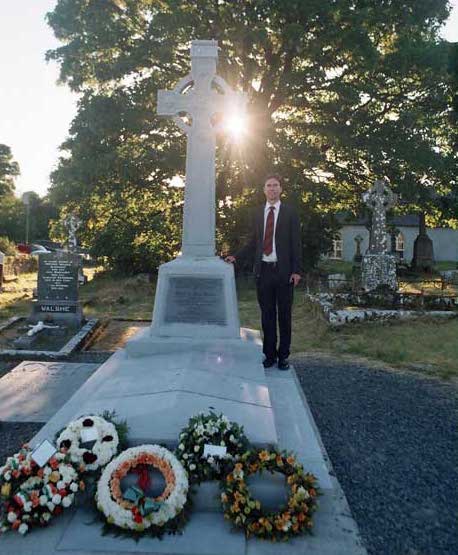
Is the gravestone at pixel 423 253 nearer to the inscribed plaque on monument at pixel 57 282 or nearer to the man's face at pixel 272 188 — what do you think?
the inscribed plaque on monument at pixel 57 282

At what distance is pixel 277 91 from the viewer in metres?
17.9

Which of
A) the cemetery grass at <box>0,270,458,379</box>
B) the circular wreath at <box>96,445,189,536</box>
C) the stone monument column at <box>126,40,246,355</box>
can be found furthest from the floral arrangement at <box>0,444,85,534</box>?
the cemetery grass at <box>0,270,458,379</box>

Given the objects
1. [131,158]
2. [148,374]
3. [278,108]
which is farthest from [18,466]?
[278,108]

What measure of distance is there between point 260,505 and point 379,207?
1441 cm

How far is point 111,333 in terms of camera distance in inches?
416

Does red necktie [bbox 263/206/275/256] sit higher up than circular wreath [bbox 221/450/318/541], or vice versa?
red necktie [bbox 263/206/275/256]

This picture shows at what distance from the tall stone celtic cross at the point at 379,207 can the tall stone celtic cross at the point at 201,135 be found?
10.4 meters

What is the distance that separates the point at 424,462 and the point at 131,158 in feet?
52.3

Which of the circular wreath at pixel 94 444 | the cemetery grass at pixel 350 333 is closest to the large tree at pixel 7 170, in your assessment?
the cemetery grass at pixel 350 333

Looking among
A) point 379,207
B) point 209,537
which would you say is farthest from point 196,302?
point 379,207

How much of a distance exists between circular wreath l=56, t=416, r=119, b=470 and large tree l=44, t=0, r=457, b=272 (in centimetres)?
1489

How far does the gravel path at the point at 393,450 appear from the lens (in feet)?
10.6

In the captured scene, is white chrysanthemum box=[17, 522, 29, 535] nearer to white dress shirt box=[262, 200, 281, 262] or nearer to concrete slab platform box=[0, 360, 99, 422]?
concrete slab platform box=[0, 360, 99, 422]

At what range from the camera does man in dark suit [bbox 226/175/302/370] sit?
5.61 meters
